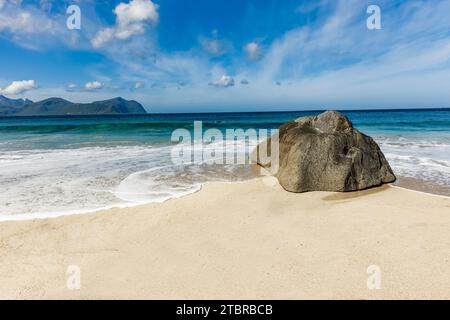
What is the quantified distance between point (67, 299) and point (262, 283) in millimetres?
2097

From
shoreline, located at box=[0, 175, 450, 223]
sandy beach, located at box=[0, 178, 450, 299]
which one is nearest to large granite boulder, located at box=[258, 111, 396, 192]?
shoreline, located at box=[0, 175, 450, 223]

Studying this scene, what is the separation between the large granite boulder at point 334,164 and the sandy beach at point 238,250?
63 cm

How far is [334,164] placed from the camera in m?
6.30

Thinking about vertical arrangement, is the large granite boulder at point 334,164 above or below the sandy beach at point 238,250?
above

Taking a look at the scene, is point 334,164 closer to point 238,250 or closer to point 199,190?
point 199,190

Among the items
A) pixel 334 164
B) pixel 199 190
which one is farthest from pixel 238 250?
pixel 334 164

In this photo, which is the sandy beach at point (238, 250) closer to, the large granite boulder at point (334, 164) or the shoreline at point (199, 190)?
the shoreline at point (199, 190)

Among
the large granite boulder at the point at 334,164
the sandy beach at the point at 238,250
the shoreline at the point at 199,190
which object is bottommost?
the sandy beach at the point at 238,250

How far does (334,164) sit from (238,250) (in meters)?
3.62

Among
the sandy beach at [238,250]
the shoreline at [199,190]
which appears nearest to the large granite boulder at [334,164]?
the shoreline at [199,190]

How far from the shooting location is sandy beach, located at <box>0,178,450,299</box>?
301 centimetres

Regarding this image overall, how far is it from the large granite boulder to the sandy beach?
0.63m

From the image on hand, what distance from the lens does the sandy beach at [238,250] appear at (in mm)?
3006

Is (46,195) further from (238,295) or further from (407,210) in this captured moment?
(407,210)
